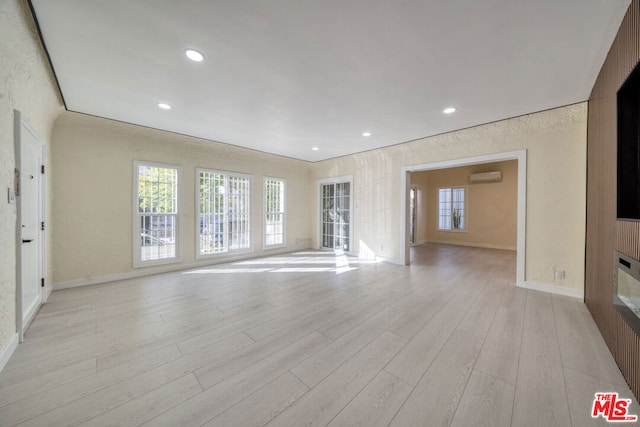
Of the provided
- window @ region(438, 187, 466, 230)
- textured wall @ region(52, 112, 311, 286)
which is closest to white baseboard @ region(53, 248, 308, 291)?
textured wall @ region(52, 112, 311, 286)

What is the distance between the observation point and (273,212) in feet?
20.9

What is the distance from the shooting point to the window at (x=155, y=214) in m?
4.19

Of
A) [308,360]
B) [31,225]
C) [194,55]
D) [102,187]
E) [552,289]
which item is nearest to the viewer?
[308,360]

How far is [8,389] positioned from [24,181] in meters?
1.96

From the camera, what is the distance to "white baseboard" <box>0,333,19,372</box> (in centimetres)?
176

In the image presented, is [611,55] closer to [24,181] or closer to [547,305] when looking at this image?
[547,305]

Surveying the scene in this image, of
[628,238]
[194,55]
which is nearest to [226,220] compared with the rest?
[194,55]

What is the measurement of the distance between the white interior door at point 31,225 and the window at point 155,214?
1246 mm

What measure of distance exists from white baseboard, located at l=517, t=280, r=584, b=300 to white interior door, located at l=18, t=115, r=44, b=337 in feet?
19.7

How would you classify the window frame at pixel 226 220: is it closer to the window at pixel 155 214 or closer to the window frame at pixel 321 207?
the window at pixel 155 214

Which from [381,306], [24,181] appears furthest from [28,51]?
[381,306]

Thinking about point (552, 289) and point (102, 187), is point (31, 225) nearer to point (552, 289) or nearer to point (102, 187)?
point (102, 187)

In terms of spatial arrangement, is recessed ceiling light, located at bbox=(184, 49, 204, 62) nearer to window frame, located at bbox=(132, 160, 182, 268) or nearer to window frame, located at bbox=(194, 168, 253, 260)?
window frame, located at bbox=(132, 160, 182, 268)

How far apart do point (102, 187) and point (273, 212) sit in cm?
348
